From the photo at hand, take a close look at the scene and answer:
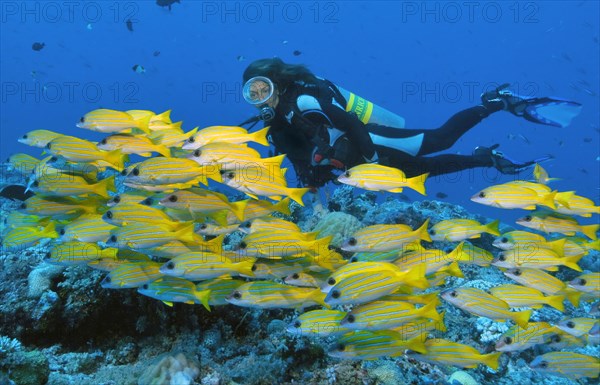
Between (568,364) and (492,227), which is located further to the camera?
(492,227)

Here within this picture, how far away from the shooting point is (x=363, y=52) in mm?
118562

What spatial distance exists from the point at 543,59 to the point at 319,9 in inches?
2394

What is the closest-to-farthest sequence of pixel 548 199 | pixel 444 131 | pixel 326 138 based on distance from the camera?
pixel 548 199
pixel 326 138
pixel 444 131

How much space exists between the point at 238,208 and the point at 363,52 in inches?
4925

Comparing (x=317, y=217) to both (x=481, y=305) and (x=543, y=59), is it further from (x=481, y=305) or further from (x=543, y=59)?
(x=543, y=59)

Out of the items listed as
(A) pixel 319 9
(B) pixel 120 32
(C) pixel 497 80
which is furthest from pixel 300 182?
(B) pixel 120 32

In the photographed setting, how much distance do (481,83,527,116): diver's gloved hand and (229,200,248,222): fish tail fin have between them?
25.1 feet

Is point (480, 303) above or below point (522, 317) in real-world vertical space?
above

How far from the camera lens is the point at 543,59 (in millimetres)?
98500

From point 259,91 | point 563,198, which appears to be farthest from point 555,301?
point 259,91

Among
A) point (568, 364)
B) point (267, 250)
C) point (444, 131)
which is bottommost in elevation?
point (568, 364)

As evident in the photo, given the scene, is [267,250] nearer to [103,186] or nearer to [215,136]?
[215,136]

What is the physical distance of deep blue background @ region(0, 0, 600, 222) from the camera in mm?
97625

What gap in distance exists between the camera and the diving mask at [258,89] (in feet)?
21.3
